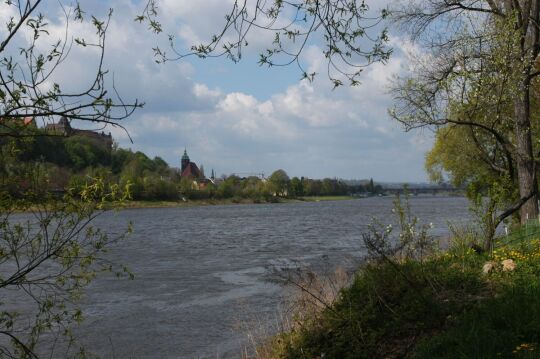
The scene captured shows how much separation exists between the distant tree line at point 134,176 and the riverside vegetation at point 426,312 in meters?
3.57

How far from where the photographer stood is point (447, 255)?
39.4 feet

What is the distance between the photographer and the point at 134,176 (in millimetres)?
19219

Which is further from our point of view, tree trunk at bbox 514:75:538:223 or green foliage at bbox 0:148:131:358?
tree trunk at bbox 514:75:538:223

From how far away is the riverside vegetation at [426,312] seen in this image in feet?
21.6

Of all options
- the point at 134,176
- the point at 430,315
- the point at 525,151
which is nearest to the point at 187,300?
the point at 134,176

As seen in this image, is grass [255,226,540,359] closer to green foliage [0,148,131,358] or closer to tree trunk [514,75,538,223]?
green foliage [0,148,131,358]

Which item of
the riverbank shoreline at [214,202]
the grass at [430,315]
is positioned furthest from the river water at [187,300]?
the riverbank shoreline at [214,202]

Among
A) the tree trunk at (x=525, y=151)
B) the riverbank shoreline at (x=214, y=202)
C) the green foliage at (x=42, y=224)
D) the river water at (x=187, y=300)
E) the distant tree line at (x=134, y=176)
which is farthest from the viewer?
the riverbank shoreline at (x=214, y=202)

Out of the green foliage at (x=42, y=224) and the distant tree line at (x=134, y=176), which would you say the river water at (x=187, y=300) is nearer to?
the distant tree line at (x=134, y=176)

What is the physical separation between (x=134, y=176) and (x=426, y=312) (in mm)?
13032

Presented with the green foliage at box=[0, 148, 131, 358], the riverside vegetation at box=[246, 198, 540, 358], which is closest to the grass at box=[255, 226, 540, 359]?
the riverside vegetation at box=[246, 198, 540, 358]

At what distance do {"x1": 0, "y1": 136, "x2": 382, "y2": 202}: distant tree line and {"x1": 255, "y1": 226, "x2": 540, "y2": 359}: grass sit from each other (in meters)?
3.57

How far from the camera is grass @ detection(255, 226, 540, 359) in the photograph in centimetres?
651

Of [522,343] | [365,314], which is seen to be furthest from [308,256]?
[522,343]
